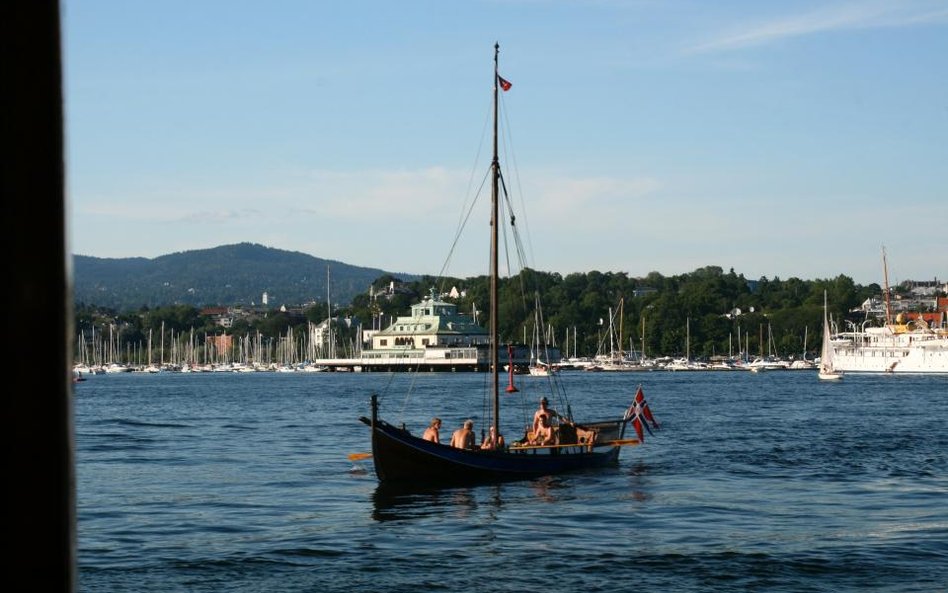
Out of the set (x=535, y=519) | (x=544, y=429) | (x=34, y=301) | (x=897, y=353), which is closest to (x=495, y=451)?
(x=544, y=429)

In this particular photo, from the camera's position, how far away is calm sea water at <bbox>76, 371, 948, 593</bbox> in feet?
A: 78.2

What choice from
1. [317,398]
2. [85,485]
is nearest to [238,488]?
[85,485]

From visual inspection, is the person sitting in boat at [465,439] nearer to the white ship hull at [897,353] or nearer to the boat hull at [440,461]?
the boat hull at [440,461]

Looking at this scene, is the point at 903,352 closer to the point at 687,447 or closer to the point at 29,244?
the point at 687,447

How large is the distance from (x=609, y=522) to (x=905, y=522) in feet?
23.0

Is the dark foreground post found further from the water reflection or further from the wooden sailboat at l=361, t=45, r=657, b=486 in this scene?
the wooden sailboat at l=361, t=45, r=657, b=486

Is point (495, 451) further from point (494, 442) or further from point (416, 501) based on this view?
point (416, 501)

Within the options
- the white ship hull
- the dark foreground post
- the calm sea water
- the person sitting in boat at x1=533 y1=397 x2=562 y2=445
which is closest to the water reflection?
the calm sea water

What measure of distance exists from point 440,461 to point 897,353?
13758cm

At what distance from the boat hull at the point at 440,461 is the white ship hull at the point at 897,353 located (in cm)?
13026

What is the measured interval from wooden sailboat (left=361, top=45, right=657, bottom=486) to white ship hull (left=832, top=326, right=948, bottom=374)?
411 ft

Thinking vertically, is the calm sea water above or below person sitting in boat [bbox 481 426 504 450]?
below

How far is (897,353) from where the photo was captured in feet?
536

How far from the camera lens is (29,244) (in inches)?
77.8
